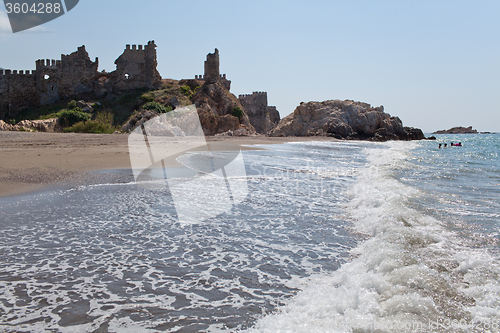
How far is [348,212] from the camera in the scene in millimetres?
5758

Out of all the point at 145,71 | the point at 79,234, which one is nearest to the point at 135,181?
the point at 79,234

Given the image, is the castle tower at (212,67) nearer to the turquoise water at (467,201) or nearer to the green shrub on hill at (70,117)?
the green shrub on hill at (70,117)

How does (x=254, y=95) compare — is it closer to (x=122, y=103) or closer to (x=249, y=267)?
(x=122, y=103)

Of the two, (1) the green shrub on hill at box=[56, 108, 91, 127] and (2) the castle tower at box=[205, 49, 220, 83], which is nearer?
(1) the green shrub on hill at box=[56, 108, 91, 127]

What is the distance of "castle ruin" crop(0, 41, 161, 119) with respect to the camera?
36.9 meters

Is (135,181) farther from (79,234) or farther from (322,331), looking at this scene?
(322,331)

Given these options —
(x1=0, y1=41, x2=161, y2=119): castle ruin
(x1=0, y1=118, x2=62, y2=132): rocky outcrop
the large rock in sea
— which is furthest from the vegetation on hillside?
the large rock in sea

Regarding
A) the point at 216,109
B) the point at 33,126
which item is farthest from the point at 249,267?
the point at 216,109

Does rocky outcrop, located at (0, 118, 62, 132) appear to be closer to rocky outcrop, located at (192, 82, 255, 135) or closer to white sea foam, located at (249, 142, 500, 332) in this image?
rocky outcrop, located at (192, 82, 255, 135)

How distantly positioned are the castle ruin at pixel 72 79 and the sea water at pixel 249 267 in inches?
1382

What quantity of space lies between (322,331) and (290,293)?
645mm

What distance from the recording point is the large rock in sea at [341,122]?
47281 millimetres

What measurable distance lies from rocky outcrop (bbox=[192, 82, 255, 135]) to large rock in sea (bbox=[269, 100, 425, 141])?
1074 centimetres

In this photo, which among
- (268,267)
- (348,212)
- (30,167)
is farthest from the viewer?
(30,167)
